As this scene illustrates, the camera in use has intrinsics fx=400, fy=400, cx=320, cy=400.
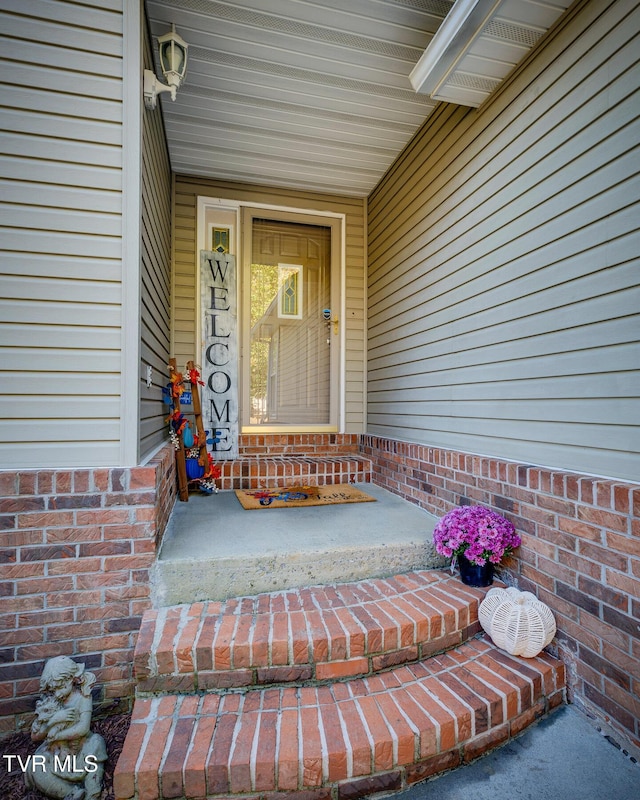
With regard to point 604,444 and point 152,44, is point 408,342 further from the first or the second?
point 152,44

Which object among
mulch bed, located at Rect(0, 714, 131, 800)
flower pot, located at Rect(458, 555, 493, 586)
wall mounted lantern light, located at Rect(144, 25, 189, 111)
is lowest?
mulch bed, located at Rect(0, 714, 131, 800)

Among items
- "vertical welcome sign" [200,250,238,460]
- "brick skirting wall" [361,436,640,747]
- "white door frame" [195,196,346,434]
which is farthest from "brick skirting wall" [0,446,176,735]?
"white door frame" [195,196,346,434]

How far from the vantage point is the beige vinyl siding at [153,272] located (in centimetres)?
196

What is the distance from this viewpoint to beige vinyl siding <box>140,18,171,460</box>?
1.96 metres

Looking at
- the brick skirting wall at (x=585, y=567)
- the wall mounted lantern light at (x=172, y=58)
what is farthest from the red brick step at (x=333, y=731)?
the wall mounted lantern light at (x=172, y=58)

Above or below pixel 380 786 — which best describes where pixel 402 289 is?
above

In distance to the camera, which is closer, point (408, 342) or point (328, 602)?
point (328, 602)

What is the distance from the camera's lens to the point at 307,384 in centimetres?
390

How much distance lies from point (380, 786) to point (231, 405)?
2698 millimetres

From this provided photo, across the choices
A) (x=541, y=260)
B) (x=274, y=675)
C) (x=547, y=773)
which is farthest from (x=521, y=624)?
(x=541, y=260)

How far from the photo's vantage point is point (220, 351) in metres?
3.48

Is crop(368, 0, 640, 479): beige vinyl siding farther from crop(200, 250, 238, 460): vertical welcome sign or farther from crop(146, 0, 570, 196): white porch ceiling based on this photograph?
crop(200, 250, 238, 460): vertical welcome sign

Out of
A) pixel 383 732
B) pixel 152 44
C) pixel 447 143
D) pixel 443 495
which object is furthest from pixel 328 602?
pixel 152 44

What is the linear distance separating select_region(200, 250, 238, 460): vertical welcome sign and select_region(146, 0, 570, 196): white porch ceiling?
881 mm
